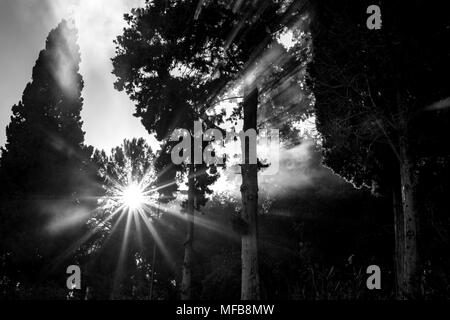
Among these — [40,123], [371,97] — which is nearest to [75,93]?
[40,123]

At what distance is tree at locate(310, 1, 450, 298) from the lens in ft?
31.4

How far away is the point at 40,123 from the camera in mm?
22016

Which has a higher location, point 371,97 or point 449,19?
point 449,19

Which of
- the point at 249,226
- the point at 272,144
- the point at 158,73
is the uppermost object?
the point at 158,73

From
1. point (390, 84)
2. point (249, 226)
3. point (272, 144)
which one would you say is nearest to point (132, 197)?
point (272, 144)

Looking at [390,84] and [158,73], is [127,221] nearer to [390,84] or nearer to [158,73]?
[158,73]

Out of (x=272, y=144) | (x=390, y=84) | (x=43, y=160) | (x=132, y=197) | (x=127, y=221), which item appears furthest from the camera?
(x=132, y=197)

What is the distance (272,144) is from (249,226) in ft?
21.0

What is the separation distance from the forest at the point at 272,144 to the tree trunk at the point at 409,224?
5 cm

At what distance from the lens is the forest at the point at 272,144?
991cm

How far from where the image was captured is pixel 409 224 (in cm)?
928

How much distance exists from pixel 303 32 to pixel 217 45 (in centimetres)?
372

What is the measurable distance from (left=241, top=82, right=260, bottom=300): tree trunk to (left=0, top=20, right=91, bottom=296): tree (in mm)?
14052

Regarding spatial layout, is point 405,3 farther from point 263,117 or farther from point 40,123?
point 40,123
